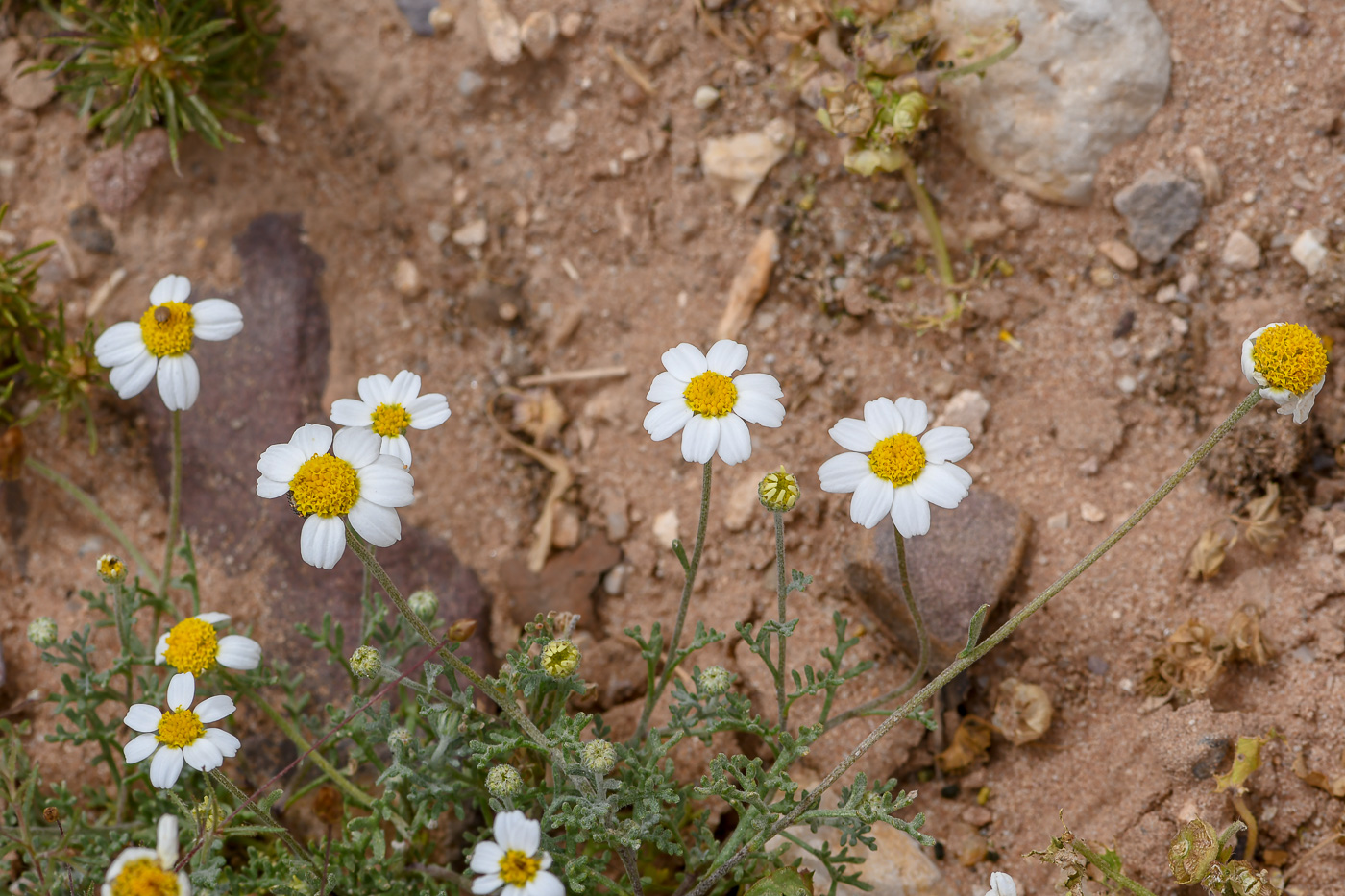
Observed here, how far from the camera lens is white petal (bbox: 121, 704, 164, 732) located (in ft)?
9.07

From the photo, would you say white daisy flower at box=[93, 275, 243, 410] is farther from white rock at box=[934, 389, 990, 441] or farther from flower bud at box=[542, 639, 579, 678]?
white rock at box=[934, 389, 990, 441]

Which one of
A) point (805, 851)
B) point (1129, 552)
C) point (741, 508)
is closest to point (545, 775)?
point (805, 851)

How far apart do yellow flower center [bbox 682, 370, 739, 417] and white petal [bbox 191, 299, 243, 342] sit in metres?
1.54

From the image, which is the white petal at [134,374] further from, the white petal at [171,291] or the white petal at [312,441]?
the white petal at [312,441]

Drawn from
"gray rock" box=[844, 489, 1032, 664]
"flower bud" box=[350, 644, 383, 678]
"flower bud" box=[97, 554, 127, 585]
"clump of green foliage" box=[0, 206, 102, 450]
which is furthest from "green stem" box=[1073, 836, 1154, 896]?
"clump of green foliage" box=[0, 206, 102, 450]

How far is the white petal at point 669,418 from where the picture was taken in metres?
2.62

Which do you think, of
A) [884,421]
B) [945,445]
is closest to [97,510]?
[884,421]

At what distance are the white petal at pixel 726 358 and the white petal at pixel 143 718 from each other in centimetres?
188

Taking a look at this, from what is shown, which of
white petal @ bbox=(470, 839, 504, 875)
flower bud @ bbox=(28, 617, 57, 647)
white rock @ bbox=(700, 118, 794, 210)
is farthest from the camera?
white rock @ bbox=(700, 118, 794, 210)

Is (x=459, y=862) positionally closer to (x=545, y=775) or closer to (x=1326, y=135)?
(x=545, y=775)

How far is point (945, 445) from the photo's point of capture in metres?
2.59

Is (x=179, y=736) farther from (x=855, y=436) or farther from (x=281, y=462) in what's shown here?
(x=855, y=436)

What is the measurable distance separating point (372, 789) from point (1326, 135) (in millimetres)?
4164

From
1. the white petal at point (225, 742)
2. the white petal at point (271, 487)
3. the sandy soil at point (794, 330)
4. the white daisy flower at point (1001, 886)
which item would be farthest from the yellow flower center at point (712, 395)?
the white petal at point (225, 742)
